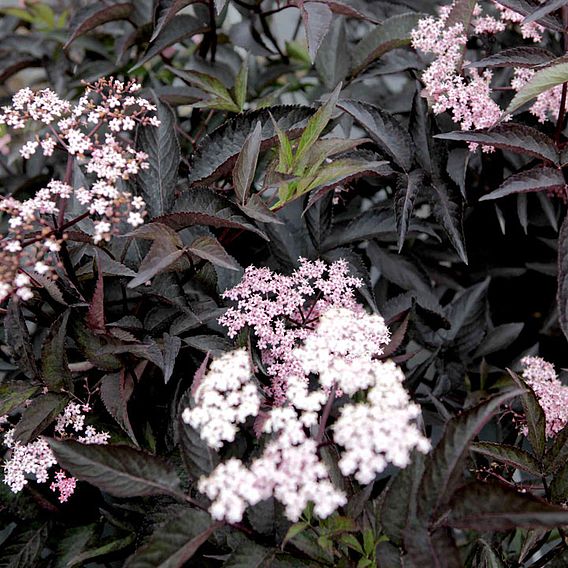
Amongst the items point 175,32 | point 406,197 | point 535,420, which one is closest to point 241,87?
point 175,32

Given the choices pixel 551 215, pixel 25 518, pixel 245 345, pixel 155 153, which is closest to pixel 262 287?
pixel 245 345

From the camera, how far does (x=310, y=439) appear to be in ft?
1.49

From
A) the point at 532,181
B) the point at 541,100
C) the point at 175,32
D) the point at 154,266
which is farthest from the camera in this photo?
the point at 175,32

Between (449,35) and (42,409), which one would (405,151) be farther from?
(42,409)

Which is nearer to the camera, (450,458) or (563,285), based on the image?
(450,458)

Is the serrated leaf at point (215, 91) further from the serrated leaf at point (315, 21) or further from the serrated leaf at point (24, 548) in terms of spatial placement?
the serrated leaf at point (24, 548)

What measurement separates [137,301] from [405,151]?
0.32 m

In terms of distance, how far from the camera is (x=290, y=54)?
1.03m

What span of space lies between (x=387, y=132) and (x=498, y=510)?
0.41 m

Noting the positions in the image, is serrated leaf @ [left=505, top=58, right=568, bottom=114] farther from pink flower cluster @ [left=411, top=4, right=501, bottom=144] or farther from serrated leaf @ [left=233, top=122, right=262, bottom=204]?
serrated leaf @ [left=233, top=122, right=262, bottom=204]

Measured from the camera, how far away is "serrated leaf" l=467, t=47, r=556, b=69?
0.64 metres

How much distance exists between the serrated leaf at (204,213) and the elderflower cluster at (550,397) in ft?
1.08

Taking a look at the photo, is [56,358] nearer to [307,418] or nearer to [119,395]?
[119,395]

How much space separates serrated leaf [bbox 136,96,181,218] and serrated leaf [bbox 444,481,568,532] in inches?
14.8
